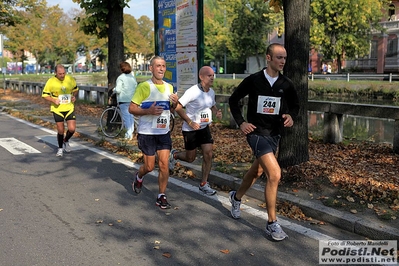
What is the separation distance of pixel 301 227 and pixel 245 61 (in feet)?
205

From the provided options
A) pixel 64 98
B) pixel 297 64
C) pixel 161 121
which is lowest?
pixel 161 121

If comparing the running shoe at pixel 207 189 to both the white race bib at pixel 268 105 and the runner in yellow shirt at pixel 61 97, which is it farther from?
the runner in yellow shirt at pixel 61 97

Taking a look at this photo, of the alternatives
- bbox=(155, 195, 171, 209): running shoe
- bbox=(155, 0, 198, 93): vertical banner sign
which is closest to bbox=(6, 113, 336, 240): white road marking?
bbox=(155, 195, 171, 209): running shoe

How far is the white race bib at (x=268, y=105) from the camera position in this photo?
477 centimetres

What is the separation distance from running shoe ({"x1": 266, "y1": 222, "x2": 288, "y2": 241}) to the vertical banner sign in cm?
511

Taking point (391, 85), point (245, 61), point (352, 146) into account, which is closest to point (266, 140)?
point (352, 146)

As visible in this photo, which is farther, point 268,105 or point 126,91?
point 126,91

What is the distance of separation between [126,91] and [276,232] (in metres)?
6.85

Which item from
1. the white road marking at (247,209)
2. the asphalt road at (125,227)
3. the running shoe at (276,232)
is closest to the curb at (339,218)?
the asphalt road at (125,227)

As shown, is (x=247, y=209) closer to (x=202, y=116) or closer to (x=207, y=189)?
(x=207, y=189)

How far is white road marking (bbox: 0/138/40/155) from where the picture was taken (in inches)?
385

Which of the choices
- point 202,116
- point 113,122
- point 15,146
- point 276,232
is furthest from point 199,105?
point 15,146

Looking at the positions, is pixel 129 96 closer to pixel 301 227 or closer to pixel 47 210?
pixel 47 210

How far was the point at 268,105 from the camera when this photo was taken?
15.7 feet
